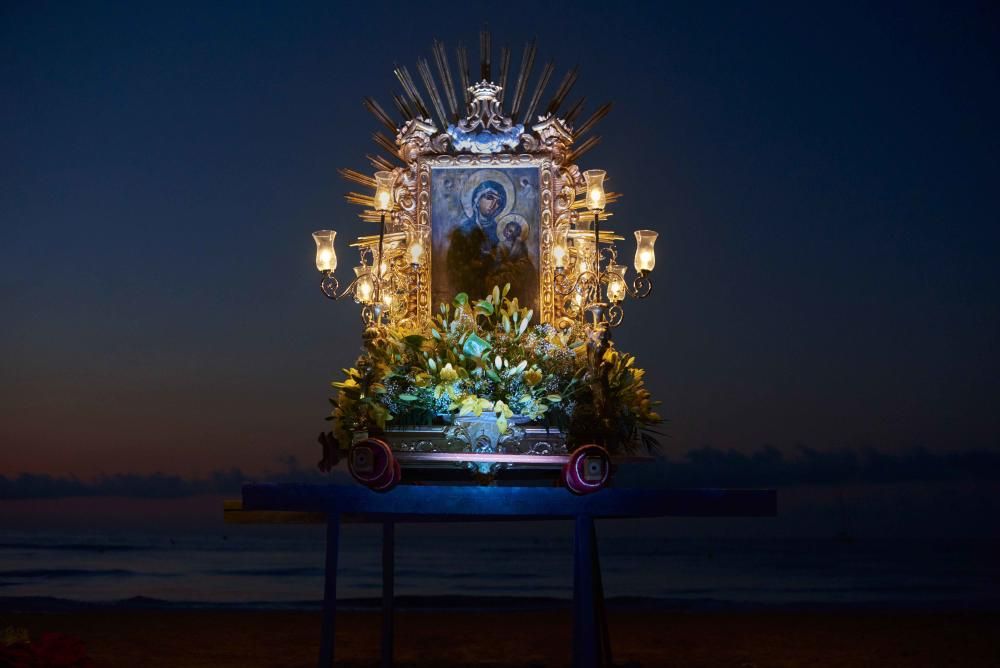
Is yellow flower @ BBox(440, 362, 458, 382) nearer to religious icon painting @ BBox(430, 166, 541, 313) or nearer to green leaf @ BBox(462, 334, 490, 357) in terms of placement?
green leaf @ BBox(462, 334, 490, 357)

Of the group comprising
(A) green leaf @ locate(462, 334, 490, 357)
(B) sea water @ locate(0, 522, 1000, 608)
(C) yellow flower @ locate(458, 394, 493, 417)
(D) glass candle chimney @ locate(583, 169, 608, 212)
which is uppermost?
(D) glass candle chimney @ locate(583, 169, 608, 212)

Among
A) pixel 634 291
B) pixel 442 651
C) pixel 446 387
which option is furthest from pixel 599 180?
pixel 442 651

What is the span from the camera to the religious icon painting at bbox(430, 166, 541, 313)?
307 inches

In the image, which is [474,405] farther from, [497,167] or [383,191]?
[497,167]

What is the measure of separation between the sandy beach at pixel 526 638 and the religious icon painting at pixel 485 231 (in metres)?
3.57

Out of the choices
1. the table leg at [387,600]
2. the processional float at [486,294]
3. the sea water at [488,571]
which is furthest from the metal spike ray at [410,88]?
Result: the sea water at [488,571]

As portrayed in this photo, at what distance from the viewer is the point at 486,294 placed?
777 cm

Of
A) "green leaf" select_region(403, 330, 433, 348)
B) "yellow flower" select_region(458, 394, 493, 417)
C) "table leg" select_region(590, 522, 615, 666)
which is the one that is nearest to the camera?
"yellow flower" select_region(458, 394, 493, 417)

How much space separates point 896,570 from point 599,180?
15685 millimetres

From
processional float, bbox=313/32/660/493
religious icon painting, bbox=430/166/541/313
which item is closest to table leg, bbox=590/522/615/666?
processional float, bbox=313/32/660/493

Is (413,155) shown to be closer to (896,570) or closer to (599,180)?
(599,180)

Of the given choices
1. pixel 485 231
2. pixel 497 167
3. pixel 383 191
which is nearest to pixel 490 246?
pixel 485 231

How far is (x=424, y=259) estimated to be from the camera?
780cm

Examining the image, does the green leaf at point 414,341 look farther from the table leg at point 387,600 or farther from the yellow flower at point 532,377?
the table leg at point 387,600
